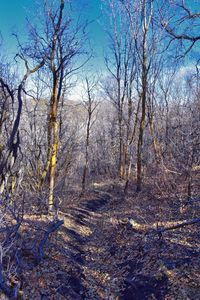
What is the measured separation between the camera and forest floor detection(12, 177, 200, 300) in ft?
20.3

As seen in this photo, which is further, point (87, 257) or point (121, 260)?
point (87, 257)

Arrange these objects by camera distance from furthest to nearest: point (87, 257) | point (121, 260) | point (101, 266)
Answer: point (87, 257) < point (121, 260) < point (101, 266)

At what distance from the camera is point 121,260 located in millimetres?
7918

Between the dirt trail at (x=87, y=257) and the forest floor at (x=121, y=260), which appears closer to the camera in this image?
the forest floor at (x=121, y=260)

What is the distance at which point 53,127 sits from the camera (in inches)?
429

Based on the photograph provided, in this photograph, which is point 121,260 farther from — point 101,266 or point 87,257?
point 87,257

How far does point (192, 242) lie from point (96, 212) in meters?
7.05

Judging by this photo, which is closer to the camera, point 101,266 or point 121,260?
point 101,266

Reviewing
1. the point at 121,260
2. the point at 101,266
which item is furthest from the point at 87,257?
the point at 121,260

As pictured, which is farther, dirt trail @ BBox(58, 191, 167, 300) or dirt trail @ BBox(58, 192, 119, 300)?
dirt trail @ BBox(58, 192, 119, 300)

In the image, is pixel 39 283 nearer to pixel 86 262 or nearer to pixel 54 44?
pixel 86 262

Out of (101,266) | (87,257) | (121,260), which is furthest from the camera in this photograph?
(87,257)

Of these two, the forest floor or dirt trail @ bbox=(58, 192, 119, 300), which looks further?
dirt trail @ bbox=(58, 192, 119, 300)

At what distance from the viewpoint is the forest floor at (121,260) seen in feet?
20.3
